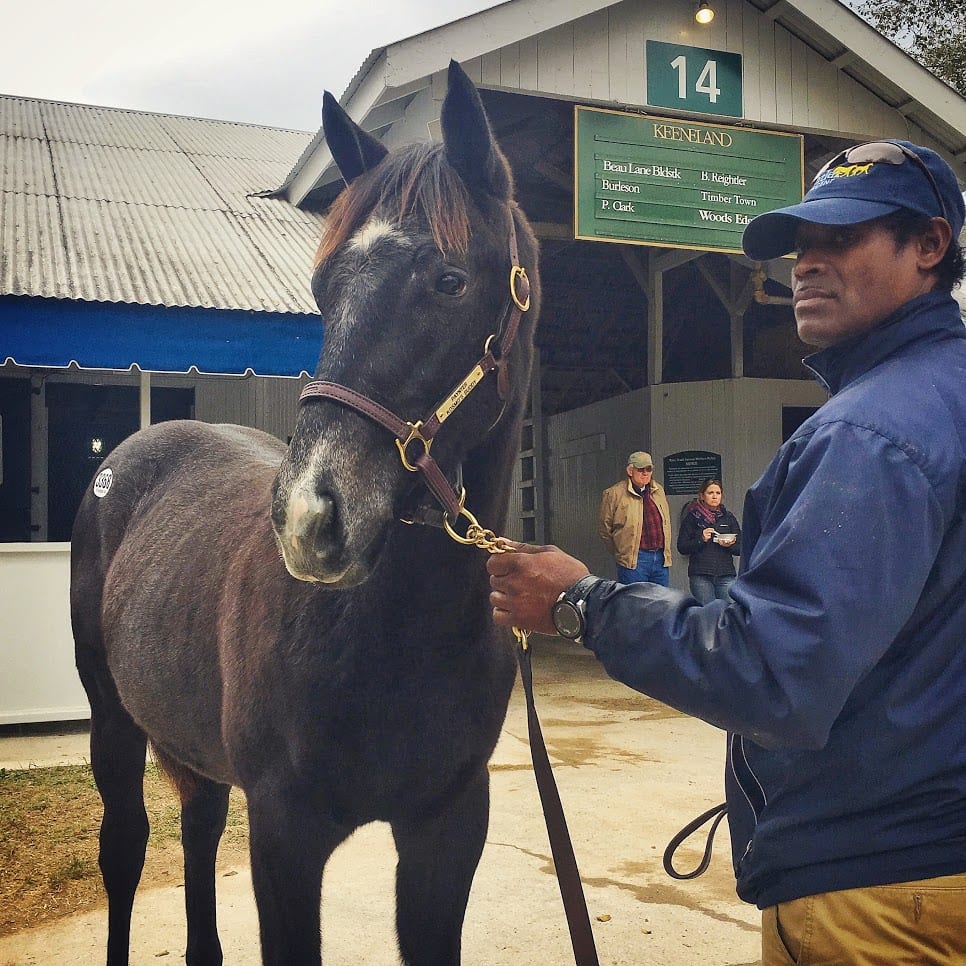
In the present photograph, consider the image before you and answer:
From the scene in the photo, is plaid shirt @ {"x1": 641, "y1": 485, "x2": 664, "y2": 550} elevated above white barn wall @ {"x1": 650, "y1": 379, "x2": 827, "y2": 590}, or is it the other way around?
white barn wall @ {"x1": 650, "y1": 379, "x2": 827, "y2": 590}

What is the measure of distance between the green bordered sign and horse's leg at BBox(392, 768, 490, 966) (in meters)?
5.26

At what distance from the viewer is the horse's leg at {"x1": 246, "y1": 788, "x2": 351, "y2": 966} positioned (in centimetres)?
173

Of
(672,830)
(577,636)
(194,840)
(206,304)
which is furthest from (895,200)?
(206,304)

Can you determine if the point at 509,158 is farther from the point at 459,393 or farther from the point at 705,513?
the point at 459,393

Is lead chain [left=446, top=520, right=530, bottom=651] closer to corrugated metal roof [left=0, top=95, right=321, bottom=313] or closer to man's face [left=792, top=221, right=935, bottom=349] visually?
man's face [left=792, top=221, right=935, bottom=349]

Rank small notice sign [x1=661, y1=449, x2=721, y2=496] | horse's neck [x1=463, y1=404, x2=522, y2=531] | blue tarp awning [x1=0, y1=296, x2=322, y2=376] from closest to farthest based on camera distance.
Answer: horse's neck [x1=463, y1=404, x2=522, y2=531], blue tarp awning [x1=0, y1=296, x2=322, y2=376], small notice sign [x1=661, y1=449, x2=721, y2=496]

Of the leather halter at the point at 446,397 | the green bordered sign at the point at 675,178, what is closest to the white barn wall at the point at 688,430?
the green bordered sign at the point at 675,178

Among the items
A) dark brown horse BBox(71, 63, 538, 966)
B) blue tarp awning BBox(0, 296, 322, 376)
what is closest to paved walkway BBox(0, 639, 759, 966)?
dark brown horse BBox(71, 63, 538, 966)

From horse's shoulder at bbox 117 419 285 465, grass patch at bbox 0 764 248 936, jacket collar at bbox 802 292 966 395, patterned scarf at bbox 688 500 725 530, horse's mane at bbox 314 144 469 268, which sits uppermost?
horse's mane at bbox 314 144 469 268

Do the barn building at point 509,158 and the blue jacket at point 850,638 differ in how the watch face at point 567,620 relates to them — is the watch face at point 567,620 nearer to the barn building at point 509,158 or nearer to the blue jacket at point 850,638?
the blue jacket at point 850,638

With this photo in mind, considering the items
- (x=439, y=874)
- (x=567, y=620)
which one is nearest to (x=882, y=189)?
(x=567, y=620)

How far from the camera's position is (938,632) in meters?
1.07

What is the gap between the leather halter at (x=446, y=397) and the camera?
59.6 inches

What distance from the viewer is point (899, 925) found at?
1057mm
